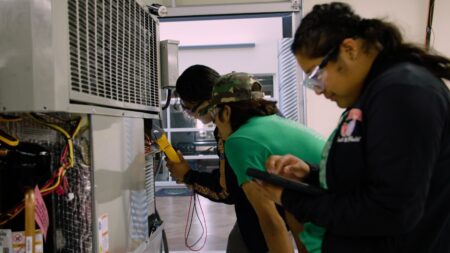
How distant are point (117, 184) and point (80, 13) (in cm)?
58

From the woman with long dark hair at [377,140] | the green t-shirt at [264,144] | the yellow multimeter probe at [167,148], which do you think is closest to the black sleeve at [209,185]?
the yellow multimeter probe at [167,148]

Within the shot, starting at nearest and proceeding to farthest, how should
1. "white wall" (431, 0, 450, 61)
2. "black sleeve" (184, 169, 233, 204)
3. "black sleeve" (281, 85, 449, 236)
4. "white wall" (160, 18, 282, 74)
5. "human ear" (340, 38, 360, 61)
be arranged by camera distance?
"black sleeve" (281, 85, 449, 236) → "human ear" (340, 38, 360, 61) → "black sleeve" (184, 169, 233, 204) → "white wall" (431, 0, 450, 61) → "white wall" (160, 18, 282, 74)

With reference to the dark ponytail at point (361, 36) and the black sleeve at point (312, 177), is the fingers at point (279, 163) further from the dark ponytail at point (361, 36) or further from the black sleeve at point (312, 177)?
the dark ponytail at point (361, 36)

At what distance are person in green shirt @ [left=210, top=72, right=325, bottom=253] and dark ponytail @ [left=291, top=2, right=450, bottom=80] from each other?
379mm

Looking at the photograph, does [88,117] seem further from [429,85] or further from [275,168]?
[429,85]

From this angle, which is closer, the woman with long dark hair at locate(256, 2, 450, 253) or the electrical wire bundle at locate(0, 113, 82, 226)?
the woman with long dark hair at locate(256, 2, 450, 253)

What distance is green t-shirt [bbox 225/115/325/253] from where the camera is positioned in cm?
108

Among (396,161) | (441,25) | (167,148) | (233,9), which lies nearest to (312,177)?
(396,161)

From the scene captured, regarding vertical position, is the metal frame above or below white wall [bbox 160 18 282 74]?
Result: below

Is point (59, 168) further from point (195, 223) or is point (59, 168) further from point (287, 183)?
point (195, 223)

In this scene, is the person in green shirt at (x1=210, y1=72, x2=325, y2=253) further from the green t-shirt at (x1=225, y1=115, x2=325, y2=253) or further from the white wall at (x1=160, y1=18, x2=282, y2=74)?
the white wall at (x1=160, y1=18, x2=282, y2=74)

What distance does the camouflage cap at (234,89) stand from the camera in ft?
4.10

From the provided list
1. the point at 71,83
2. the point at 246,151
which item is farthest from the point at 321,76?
the point at 71,83

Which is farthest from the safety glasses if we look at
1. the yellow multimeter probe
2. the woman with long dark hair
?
the yellow multimeter probe
